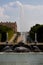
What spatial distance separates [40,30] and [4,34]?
16.0 ft

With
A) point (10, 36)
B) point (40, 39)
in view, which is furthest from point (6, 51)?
point (10, 36)

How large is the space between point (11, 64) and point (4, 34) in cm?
2729

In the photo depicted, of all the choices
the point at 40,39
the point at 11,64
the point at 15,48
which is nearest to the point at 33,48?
the point at 15,48

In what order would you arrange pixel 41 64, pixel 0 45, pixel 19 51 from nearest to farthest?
pixel 41 64 → pixel 19 51 → pixel 0 45

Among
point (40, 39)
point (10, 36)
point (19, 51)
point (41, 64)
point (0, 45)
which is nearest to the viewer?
point (41, 64)

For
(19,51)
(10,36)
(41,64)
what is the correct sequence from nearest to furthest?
1. (41,64)
2. (19,51)
3. (10,36)

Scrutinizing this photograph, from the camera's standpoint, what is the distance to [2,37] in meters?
44.9

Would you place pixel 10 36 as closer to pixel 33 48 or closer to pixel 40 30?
pixel 40 30

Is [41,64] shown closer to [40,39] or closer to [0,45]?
[0,45]

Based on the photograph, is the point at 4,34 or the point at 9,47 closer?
the point at 9,47

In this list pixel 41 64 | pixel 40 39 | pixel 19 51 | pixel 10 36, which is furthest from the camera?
pixel 10 36

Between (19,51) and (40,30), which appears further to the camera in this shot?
(40,30)

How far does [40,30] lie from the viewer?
4594 centimetres

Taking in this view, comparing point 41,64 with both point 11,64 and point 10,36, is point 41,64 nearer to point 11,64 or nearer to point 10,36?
point 11,64
